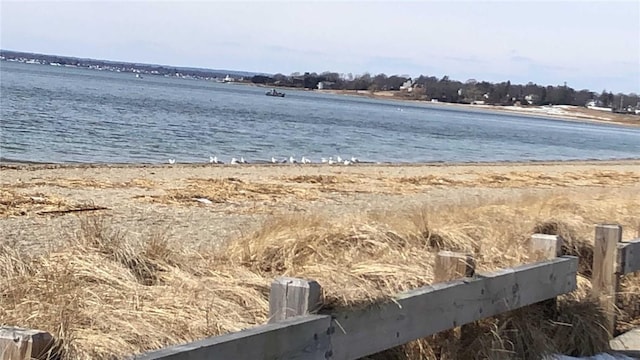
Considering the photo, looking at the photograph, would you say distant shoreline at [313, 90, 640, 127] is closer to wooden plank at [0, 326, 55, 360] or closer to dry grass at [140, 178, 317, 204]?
dry grass at [140, 178, 317, 204]

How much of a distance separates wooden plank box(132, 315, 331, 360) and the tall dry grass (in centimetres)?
33

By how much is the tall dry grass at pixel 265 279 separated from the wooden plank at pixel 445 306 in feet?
0.40

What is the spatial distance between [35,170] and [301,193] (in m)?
7.65

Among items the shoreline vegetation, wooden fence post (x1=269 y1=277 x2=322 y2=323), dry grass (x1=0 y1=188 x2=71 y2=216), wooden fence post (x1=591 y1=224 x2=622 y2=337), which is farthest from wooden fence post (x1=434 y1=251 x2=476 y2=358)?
dry grass (x1=0 y1=188 x2=71 y2=216)

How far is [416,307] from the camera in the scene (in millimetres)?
4926

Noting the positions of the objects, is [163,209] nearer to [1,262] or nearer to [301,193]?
[301,193]

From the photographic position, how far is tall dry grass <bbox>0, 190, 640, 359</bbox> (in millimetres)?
4234

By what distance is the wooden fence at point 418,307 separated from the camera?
12.6ft

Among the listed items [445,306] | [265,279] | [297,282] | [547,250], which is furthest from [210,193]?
[297,282]

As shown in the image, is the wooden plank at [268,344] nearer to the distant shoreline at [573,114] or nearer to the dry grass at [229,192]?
the dry grass at [229,192]

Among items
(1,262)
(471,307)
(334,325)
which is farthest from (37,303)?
(471,307)

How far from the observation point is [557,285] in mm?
6336

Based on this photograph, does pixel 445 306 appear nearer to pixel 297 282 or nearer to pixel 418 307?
pixel 418 307

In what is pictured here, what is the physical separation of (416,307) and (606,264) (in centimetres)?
267
